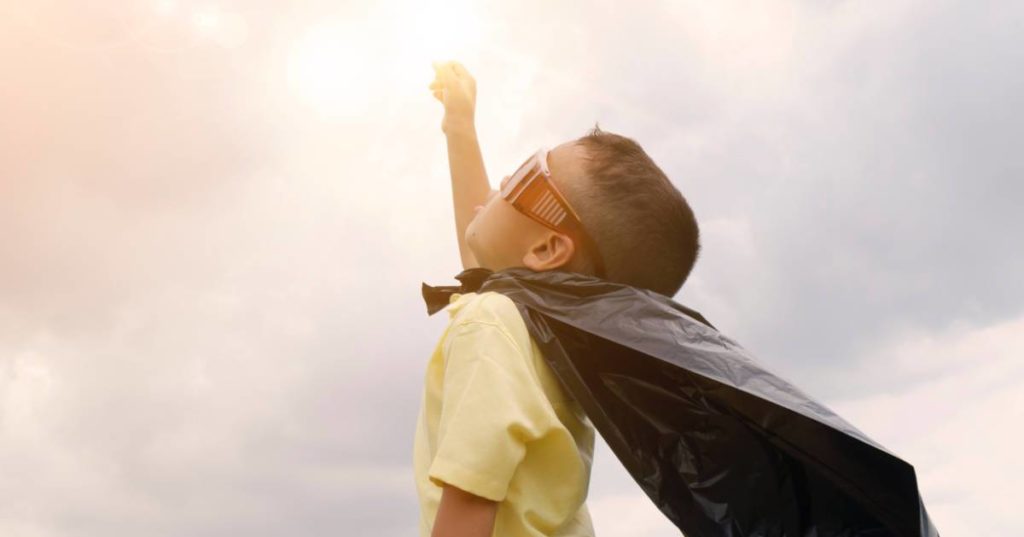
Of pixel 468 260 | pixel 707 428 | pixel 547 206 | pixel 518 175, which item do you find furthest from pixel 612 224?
pixel 468 260

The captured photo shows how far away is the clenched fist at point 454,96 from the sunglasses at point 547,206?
1.10 meters

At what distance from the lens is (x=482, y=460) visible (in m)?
2.80

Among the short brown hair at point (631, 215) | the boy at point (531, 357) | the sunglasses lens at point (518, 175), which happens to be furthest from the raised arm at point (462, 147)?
the short brown hair at point (631, 215)

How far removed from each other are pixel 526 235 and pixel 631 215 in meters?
0.39

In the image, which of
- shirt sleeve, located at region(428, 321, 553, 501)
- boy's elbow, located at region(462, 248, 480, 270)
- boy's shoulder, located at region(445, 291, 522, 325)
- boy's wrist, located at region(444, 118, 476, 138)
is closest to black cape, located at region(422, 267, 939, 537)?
boy's shoulder, located at region(445, 291, 522, 325)

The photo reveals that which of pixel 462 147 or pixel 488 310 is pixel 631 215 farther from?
pixel 462 147

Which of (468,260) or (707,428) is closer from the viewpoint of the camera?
(707,428)

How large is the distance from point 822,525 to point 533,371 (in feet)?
3.30

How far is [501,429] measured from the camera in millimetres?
2834

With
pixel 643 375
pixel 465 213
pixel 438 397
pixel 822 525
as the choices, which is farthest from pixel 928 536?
pixel 465 213

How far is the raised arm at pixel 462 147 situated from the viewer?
4703mm

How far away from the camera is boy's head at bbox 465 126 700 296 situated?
142 inches

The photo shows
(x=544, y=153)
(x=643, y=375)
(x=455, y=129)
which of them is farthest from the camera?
(x=455, y=129)

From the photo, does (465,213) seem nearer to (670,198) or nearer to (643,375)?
(670,198)
